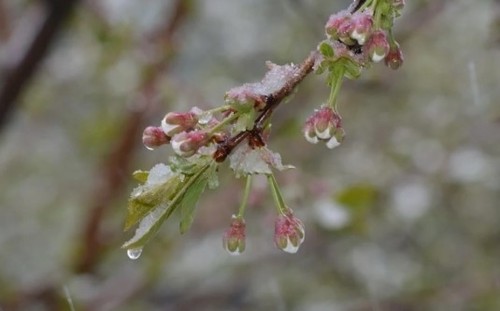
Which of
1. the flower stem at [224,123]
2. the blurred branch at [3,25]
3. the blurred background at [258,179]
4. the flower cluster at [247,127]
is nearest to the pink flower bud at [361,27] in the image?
the flower cluster at [247,127]

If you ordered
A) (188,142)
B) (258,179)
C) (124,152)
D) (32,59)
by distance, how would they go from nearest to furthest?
(188,142), (258,179), (32,59), (124,152)

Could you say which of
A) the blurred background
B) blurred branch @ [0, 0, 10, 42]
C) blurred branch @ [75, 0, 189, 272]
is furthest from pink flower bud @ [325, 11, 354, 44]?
blurred branch @ [0, 0, 10, 42]

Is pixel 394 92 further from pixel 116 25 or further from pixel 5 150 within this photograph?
pixel 5 150

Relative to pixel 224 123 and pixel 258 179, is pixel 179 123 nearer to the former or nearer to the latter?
pixel 224 123

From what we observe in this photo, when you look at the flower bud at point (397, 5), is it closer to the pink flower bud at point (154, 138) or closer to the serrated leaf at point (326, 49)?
the serrated leaf at point (326, 49)

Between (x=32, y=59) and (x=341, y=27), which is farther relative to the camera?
(x=32, y=59)

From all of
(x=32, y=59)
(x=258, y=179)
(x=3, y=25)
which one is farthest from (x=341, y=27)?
(x=3, y=25)

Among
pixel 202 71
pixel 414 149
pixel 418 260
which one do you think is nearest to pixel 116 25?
pixel 202 71
